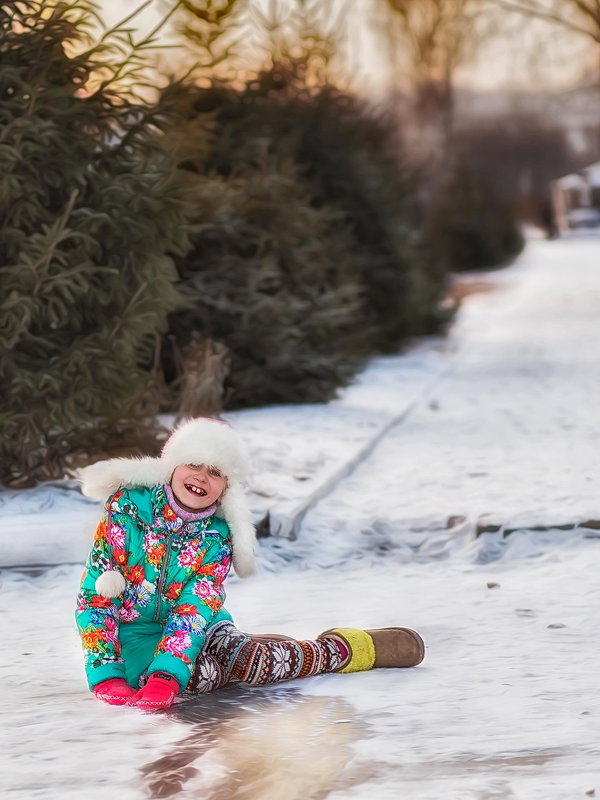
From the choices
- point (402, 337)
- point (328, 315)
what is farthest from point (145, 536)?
point (402, 337)

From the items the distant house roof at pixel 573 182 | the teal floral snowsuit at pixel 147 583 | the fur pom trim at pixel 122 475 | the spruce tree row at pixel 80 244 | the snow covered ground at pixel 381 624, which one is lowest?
the snow covered ground at pixel 381 624

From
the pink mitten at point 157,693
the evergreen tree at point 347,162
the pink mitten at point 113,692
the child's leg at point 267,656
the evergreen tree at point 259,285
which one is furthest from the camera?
the evergreen tree at point 347,162

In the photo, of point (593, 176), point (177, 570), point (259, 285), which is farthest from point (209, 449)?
point (593, 176)

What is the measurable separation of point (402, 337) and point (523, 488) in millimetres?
9192

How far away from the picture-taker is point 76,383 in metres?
7.74

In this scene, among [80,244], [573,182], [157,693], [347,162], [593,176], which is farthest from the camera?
[593,176]

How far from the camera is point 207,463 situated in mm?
4848

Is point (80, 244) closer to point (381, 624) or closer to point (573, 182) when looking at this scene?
point (381, 624)

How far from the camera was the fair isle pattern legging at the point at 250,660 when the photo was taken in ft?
15.7

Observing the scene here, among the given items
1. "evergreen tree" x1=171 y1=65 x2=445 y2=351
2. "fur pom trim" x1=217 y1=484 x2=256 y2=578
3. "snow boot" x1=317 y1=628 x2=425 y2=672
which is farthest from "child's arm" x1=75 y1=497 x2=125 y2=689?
"evergreen tree" x1=171 y1=65 x2=445 y2=351

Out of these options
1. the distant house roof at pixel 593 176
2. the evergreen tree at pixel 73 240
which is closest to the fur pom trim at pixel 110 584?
the evergreen tree at pixel 73 240

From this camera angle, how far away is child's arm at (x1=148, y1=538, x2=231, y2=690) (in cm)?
461

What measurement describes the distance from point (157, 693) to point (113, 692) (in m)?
0.18

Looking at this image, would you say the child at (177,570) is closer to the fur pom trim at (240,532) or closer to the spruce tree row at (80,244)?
the fur pom trim at (240,532)
